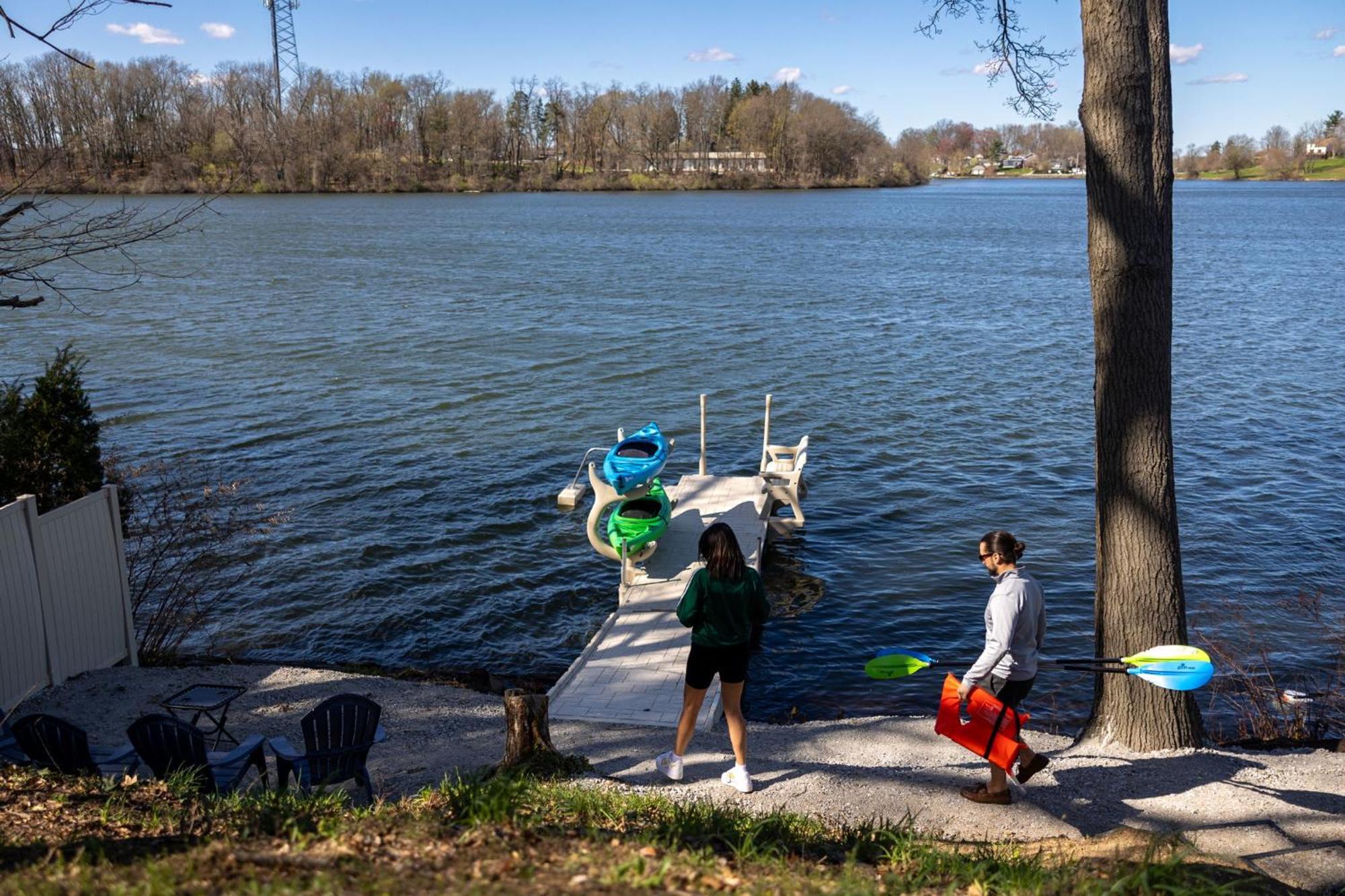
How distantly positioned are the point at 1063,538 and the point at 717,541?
40.6ft

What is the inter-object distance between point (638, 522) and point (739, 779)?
27.8ft

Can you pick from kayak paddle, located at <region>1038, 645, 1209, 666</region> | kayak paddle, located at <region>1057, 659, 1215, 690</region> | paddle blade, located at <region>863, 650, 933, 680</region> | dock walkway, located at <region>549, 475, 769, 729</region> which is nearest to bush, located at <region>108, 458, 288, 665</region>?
dock walkway, located at <region>549, 475, 769, 729</region>

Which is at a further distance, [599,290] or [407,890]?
[599,290]

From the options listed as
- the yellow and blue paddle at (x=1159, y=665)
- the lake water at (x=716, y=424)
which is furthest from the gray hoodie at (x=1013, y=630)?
the lake water at (x=716, y=424)

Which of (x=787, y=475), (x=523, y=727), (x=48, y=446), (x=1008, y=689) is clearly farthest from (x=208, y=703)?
(x=787, y=475)

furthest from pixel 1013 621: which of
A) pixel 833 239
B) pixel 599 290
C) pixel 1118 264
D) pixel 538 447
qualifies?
pixel 833 239

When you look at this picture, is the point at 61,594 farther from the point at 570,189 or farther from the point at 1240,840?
the point at 570,189

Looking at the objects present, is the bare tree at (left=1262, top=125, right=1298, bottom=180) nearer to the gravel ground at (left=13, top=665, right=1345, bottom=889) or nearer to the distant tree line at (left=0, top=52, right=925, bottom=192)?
the distant tree line at (left=0, top=52, right=925, bottom=192)

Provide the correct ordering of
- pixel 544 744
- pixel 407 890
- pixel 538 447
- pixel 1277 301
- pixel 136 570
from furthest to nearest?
pixel 1277 301
pixel 538 447
pixel 136 570
pixel 544 744
pixel 407 890

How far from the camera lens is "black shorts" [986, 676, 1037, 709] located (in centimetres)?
665

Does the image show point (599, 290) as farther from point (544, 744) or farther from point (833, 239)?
point (544, 744)

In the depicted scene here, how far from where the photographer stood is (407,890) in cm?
428

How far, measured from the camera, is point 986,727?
6.56 metres

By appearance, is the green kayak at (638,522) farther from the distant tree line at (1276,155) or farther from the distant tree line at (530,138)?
the distant tree line at (1276,155)
